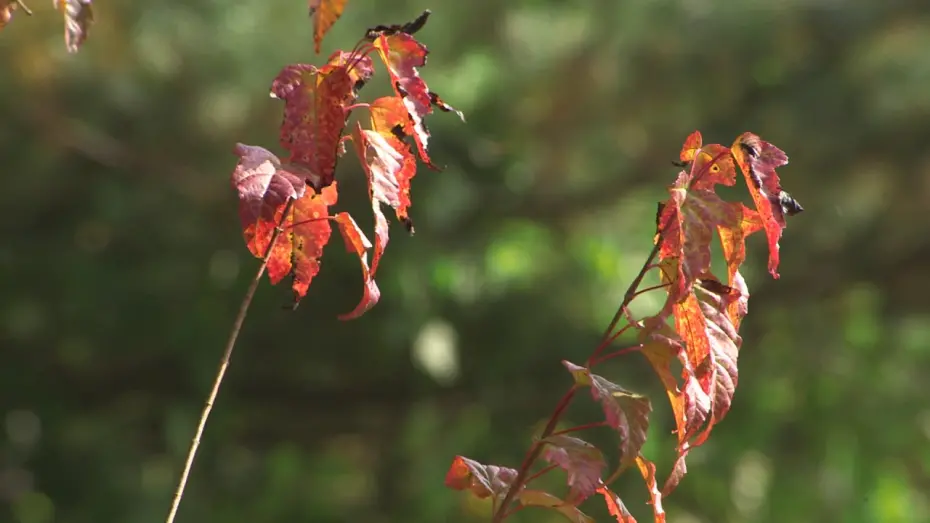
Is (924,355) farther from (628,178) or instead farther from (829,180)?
(628,178)

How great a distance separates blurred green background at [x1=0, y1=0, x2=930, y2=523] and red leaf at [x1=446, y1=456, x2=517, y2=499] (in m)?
1.49

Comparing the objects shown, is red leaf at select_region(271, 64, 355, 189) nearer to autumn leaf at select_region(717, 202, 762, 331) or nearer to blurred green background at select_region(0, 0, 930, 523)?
autumn leaf at select_region(717, 202, 762, 331)

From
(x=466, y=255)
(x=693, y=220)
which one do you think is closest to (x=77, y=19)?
(x=693, y=220)

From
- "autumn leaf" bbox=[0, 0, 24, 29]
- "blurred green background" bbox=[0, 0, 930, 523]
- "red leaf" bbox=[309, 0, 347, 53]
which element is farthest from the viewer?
"blurred green background" bbox=[0, 0, 930, 523]

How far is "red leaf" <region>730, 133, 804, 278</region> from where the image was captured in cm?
54

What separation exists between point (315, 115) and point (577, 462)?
232 millimetres

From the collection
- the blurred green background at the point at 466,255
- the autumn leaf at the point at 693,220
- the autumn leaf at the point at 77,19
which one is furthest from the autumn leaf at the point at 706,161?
the blurred green background at the point at 466,255

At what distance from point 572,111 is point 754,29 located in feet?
1.41

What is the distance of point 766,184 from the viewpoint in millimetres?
567

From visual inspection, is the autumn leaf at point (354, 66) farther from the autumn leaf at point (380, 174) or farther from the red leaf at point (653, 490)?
the red leaf at point (653, 490)

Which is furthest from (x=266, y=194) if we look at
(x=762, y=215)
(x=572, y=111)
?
(x=572, y=111)

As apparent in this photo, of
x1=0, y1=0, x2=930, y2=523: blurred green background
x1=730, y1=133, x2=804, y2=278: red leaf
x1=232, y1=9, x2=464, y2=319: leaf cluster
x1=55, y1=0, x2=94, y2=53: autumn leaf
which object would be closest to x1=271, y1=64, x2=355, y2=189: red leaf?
x1=232, y1=9, x2=464, y2=319: leaf cluster

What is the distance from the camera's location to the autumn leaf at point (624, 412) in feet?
1.71

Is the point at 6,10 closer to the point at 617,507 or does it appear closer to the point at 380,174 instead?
the point at 380,174
